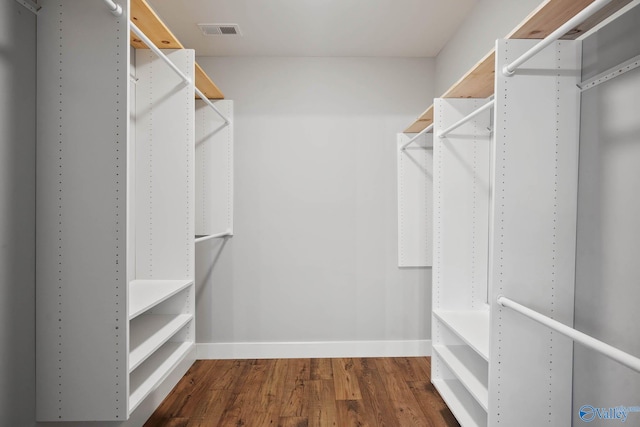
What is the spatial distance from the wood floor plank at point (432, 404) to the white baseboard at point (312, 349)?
1.49 feet

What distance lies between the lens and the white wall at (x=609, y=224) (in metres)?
1.15

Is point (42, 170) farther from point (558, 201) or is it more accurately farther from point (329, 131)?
point (329, 131)

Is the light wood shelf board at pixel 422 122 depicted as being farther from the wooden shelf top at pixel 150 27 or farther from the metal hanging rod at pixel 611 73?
the wooden shelf top at pixel 150 27

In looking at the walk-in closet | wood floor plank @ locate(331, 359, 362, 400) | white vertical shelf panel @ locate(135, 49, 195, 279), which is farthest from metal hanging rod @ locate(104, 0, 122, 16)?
wood floor plank @ locate(331, 359, 362, 400)

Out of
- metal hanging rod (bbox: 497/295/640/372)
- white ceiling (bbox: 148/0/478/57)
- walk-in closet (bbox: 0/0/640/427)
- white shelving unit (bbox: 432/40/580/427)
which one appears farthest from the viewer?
white ceiling (bbox: 148/0/478/57)

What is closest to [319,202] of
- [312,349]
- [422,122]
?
[422,122]

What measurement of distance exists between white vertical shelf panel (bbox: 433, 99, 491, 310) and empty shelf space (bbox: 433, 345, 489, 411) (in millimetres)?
229

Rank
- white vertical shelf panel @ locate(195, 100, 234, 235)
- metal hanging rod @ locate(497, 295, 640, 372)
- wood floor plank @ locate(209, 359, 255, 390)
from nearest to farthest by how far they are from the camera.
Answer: metal hanging rod @ locate(497, 295, 640, 372)
wood floor plank @ locate(209, 359, 255, 390)
white vertical shelf panel @ locate(195, 100, 234, 235)

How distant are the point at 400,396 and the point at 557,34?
2.06 meters

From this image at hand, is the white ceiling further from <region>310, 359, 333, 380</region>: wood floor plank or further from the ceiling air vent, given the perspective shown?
<region>310, 359, 333, 380</region>: wood floor plank

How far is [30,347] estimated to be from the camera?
122cm

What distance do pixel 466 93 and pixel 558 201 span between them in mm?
898

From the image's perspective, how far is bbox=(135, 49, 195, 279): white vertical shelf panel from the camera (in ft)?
6.27

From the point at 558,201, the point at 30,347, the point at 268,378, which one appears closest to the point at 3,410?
the point at 30,347
